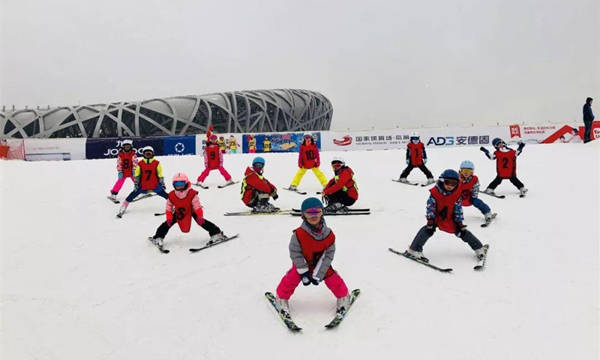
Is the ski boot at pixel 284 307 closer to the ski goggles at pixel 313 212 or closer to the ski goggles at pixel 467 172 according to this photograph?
the ski goggles at pixel 313 212

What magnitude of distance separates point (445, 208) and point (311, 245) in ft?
7.50

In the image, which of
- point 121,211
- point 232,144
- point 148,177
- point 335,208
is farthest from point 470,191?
point 232,144

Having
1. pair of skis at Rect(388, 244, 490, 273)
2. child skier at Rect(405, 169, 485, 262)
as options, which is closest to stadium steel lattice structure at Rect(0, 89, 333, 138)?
pair of skis at Rect(388, 244, 490, 273)

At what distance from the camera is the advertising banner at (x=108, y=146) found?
80.9 ft

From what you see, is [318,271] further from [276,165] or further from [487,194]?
[276,165]

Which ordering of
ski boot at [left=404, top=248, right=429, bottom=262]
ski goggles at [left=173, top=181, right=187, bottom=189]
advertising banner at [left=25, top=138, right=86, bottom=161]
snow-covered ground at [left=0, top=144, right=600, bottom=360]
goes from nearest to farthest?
snow-covered ground at [left=0, top=144, right=600, bottom=360] → ski boot at [left=404, top=248, right=429, bottom=262] → ski goggles at [left=173, top=181, right=187, bottom=189] → advertising banner at [left=25, top=138, right=86, bottom=161]

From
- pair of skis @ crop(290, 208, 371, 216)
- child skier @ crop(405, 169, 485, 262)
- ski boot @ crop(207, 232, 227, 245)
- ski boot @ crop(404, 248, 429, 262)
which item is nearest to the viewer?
child skier @ crop(405, 169, 485, 262)

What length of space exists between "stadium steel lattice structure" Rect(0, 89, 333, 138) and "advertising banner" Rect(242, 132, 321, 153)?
33833 millimetres

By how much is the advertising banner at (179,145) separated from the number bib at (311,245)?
2250 centimetres

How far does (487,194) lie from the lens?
1016 cm

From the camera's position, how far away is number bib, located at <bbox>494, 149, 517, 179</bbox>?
32.7ft

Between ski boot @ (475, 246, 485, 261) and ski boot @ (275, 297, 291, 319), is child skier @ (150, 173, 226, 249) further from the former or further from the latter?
ski boot @ (475, 246, 485, 261)

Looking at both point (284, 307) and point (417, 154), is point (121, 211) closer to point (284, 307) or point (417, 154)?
point (284, 307)

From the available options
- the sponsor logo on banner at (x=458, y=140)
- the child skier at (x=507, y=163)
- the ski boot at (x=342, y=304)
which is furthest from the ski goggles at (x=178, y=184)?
the sponsor logo on banner at (x=458, y=140)
